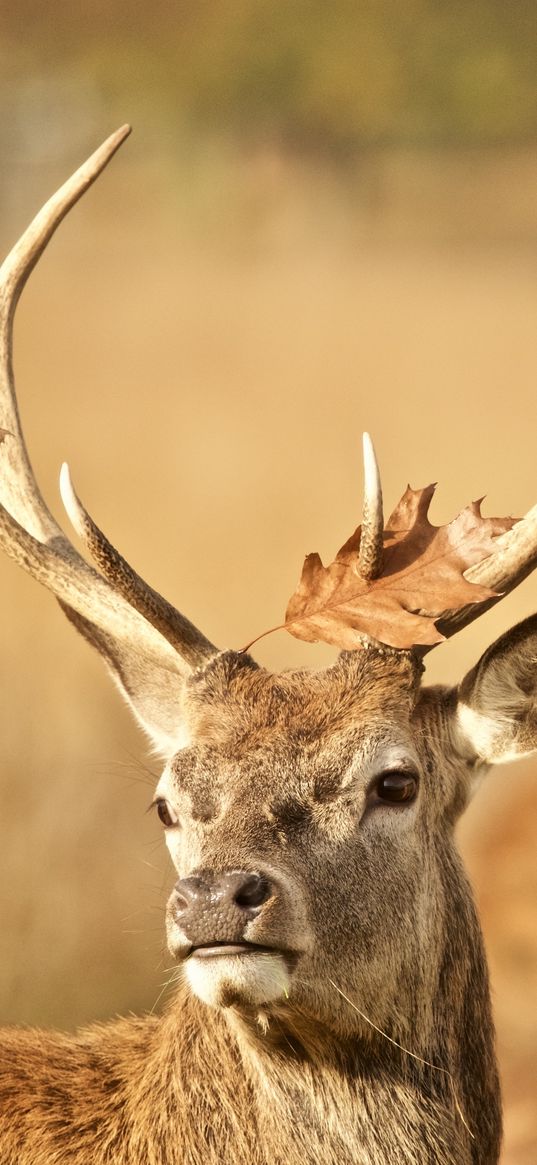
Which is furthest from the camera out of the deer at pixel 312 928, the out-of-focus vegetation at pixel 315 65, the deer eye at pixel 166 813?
the out-of-focus vegetation at pixel 315 65

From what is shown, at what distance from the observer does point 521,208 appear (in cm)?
908

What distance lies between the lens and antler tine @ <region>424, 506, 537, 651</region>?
292cm

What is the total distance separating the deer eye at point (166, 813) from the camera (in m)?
2.82

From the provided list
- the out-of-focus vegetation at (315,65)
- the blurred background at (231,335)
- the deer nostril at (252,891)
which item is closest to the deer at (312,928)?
the deer nostril at (252,891)

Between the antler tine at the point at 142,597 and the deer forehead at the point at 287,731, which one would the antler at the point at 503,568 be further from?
the antler tine at the point at 142,597

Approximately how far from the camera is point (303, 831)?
2543 mm

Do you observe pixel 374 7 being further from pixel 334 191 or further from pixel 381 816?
pixel 381 816

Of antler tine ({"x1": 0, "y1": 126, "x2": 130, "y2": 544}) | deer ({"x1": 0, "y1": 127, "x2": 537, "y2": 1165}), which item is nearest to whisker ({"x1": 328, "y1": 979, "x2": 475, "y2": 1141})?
deer ({"x1": 0, "y1": 127, "x2": 537, "y2": 1165})

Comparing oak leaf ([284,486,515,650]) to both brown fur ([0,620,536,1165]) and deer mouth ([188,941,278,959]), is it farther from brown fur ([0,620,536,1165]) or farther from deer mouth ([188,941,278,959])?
deer mouth ([188,941,278,959])

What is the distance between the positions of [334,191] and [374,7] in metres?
1.29

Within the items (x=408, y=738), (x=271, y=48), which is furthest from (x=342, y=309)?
(x=408, y=738)

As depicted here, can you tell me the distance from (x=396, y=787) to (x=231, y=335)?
262 inches

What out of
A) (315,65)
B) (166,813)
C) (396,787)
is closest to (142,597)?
(166,813)

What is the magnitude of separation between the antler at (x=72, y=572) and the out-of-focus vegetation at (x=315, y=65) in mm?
6215
